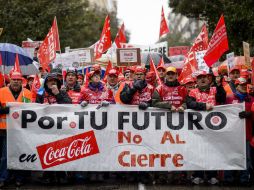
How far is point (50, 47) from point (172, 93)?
432cm

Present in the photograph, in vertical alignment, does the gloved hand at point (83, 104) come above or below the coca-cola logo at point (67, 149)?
above

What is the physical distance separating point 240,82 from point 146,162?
2.04 meters

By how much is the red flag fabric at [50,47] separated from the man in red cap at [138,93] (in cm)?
322

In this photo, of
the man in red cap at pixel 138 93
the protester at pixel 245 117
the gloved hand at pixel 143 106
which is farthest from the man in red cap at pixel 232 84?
the gloved hand at pixel 143 106

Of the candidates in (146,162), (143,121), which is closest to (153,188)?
(146,162)

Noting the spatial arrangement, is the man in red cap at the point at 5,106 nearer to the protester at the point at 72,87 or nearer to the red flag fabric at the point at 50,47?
the protester at the point at 72,87

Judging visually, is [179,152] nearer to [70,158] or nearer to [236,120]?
[236,120]

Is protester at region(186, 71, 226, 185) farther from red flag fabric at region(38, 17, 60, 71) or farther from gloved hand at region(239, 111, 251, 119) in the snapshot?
red flag fabric at region(38, 17, 60, 71)

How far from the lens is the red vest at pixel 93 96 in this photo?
10133 millimetres

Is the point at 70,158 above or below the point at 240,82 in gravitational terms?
below

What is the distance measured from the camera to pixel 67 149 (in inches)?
386

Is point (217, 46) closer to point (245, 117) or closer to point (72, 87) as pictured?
point (245, 117)

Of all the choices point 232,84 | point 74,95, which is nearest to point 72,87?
point 74,95

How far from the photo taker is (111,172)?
10.4 m
